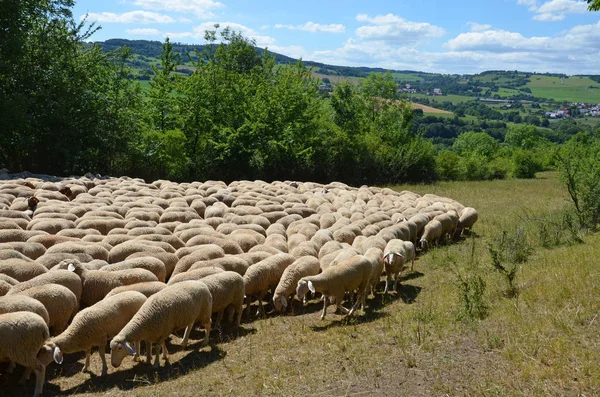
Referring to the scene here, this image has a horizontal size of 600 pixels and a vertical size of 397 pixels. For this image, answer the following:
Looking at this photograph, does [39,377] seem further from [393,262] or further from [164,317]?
[393,262]

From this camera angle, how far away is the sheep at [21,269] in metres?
9.09

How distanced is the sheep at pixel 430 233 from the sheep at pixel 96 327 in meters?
9.49

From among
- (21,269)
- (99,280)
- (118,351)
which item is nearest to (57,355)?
(118,351)

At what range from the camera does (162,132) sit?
28812 millimetres

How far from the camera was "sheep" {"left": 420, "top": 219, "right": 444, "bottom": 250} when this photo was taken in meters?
15.4

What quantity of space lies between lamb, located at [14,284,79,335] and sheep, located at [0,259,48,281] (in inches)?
43.4

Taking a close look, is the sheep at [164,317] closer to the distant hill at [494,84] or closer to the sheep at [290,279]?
the sheep at [290,279]

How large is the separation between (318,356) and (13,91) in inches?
833

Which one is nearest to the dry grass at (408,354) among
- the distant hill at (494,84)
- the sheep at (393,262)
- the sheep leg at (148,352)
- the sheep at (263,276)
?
the sheep leg at (148,352)

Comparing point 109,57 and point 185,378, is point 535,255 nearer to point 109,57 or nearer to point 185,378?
point 185,378

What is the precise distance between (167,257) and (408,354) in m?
5.59

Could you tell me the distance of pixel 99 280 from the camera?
30.1 ft

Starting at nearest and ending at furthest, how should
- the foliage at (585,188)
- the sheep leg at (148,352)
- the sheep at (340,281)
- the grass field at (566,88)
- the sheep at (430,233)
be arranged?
the sheep leg at (148,352)
the sheep at (340,281)
the sheep at (430,233)
the foliage at (585,188)
the grass field at (566,88)

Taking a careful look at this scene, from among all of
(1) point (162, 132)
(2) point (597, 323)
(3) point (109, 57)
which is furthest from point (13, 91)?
(2) point (597, 323)
